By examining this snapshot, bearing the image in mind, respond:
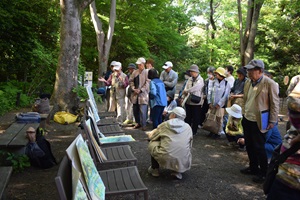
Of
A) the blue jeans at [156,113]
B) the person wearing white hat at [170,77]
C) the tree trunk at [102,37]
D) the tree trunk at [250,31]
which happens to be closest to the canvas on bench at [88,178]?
the blue jeans at [156,113]

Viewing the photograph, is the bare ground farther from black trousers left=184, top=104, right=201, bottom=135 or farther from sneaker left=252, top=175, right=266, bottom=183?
black trousers left=184, top=104, right=201, bottom=135

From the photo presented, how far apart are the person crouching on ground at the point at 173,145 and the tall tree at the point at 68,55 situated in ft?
14.7

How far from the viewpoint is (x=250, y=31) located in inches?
552

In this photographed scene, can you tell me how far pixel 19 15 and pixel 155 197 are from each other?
28.7 feet

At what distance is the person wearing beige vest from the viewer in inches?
164

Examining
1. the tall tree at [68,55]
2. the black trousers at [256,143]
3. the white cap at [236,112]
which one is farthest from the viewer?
the tall tree at [68,55]

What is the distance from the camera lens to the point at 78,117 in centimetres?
814

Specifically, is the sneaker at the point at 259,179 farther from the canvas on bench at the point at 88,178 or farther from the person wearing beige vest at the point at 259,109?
the canvas on bench at the point at 88,178

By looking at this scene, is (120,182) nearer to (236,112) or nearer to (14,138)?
(14,138)

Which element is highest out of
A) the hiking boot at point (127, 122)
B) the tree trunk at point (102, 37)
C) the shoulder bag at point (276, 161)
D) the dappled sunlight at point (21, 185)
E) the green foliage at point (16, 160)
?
the tree trunk at point (102, 37)

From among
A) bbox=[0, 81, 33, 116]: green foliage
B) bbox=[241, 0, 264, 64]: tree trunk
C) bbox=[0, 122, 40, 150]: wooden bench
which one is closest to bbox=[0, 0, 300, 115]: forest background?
bbox=[0, 81, 33, 116]: green foliage

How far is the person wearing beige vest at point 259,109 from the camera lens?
13.6 feet

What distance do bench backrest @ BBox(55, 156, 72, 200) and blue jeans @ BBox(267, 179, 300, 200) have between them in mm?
1630

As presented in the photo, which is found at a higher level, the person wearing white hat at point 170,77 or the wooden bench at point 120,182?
the person wearing white hat at point 170,77
